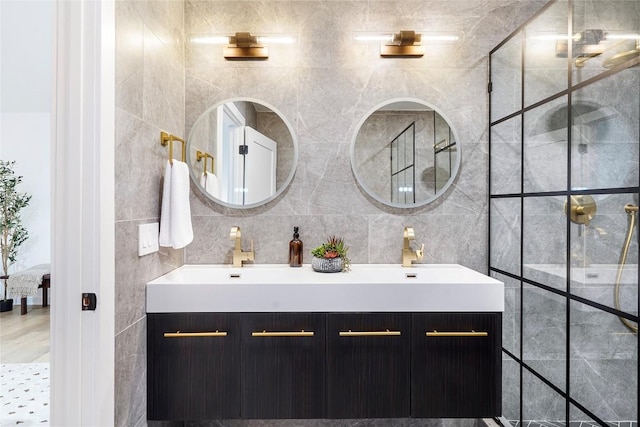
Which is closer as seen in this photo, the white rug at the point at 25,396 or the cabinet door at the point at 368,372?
the white rug at the point at 25,396

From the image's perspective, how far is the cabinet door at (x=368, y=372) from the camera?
5.41 feet

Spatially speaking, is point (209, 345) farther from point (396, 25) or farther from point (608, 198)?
point (396, 25)

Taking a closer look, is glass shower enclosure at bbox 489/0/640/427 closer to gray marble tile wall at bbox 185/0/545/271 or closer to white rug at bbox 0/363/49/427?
gray marble tile wall at bbox 185/0/545/271

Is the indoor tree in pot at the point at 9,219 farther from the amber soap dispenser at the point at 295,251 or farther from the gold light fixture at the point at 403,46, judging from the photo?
the gold light fixture at the point at 403,46

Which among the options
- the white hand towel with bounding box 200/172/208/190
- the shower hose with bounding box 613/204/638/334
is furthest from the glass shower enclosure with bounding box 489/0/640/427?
the white hand towel with bounding box 200/172/208/190

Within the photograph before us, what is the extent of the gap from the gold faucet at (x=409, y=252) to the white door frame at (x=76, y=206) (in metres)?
1.45

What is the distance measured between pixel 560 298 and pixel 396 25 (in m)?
1.64

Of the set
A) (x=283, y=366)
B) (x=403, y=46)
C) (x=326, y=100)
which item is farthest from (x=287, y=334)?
(x=403, y=46)

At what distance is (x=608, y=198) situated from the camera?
52.6 inches

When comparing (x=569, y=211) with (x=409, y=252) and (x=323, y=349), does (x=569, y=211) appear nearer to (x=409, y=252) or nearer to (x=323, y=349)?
(x=409, y=252)

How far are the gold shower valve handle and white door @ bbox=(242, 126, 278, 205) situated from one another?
55.3 inches

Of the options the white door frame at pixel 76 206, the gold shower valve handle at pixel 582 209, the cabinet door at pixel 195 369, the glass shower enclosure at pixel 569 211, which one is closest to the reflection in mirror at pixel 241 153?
the cabinet door at pixel 195 369

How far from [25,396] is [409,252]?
1.78 metres

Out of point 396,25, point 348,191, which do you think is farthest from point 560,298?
point 396,25
